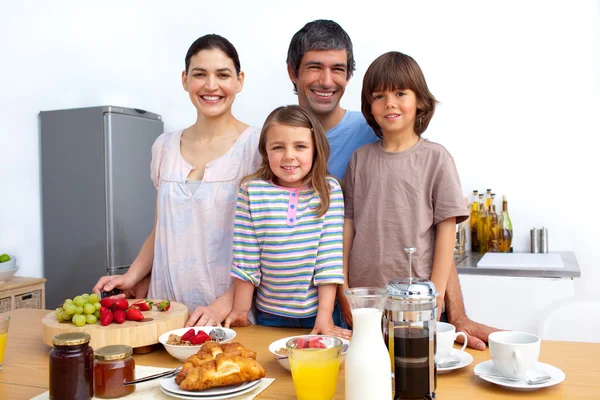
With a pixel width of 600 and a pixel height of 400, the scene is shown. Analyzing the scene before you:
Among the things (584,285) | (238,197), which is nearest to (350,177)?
(238,197)

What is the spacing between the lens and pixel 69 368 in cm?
105

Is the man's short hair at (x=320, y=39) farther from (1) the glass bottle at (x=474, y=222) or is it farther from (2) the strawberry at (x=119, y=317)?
(1) the glass bottle at (x=474, y=222)

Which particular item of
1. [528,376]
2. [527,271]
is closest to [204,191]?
[528,376]

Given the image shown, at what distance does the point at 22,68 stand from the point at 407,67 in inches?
117

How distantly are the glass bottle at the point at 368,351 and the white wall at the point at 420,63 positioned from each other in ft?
8.95

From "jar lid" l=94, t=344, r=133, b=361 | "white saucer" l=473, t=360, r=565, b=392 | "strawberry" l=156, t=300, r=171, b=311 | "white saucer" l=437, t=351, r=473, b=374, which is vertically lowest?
"white saucer" l=473, t=360, r=565, b=392

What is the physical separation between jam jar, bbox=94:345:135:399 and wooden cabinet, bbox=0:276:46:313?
7.77ft

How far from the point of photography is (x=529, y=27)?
343 centimetres

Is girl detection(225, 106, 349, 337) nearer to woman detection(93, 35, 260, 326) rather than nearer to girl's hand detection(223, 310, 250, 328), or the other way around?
girl's hand detection(223, 310, 250, 328)

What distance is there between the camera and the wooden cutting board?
4.40 feet

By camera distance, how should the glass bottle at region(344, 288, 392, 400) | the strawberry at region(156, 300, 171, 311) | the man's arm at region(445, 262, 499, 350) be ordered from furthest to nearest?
the strawberry at region(156, 300, 171, 311) < the man's arm at region(445, 262, 499, 350) < the glass bottle at region(344, 288, 392, 400)

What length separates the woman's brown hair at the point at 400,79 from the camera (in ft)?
5.62

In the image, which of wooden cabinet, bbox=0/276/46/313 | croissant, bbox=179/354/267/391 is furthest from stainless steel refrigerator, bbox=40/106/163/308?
croissant, bbox=179/354/267/391

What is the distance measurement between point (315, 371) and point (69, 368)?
0.44 metres
